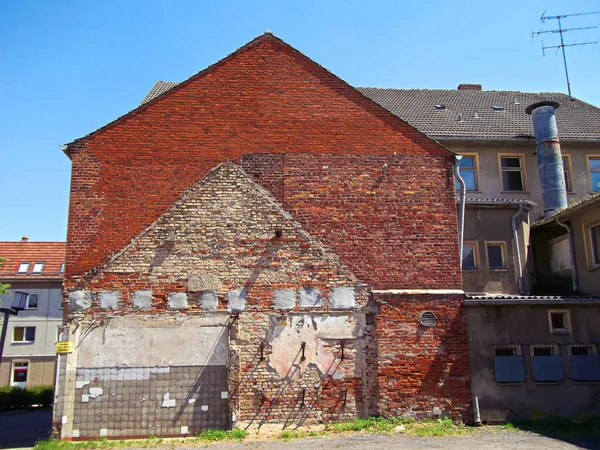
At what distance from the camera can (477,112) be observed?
21547 millimetres

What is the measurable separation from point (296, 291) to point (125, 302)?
3.81m

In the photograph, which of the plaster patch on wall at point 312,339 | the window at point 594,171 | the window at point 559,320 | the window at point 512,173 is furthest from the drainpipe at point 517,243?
the plaster patch on wall at point 312,339

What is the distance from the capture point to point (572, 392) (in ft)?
42.2

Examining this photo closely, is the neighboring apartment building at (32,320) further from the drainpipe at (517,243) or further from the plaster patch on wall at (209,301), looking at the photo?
the drainpipe at (517,243)

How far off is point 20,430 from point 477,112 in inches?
733

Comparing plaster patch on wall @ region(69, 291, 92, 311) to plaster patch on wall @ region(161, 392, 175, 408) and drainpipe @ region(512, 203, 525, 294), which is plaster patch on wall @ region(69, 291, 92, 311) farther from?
drainpipe @ region(512, 203, 525, 294)

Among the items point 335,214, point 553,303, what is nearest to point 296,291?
point 335,214

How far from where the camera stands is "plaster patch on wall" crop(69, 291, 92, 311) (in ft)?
41.3

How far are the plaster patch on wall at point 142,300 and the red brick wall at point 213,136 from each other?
1.18 m

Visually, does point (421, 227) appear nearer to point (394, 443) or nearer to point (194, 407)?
point (394, 443)

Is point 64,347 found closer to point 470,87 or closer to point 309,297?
point 309,297

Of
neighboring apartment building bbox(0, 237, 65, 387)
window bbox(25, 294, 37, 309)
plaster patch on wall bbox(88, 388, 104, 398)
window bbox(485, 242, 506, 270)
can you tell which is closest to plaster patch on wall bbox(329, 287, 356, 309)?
plaster patch on wall bbox(88, 388, 104, 398)

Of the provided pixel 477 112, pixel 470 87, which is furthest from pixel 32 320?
pixel 470 87

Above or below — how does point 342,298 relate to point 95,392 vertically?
above
